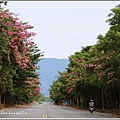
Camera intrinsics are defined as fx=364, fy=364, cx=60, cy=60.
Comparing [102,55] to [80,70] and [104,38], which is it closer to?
[104,38]

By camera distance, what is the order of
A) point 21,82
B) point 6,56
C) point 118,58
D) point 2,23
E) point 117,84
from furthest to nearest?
point 21,82 < point 117,84 < point 118,58 < point 6,56 < point 2,23

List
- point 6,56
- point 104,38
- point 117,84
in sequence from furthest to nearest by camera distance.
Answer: point 117,84, point 104,38, point 6,56

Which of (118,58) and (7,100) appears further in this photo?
(7,100)

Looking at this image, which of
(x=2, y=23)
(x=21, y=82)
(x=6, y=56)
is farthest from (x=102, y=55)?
(x=21, y=82)

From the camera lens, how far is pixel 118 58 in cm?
2636

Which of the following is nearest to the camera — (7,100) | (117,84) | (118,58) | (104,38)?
(118,58)

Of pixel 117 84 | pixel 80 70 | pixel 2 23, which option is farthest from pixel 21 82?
pixel 2 23

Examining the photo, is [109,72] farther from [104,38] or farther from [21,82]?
[21,82]

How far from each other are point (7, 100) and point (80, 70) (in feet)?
86.5

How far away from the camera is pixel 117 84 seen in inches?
1321

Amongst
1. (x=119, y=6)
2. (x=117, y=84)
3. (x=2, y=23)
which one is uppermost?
(x=119, y=6)

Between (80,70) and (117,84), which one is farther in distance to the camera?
(80,70)

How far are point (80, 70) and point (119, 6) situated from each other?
77.2 ft

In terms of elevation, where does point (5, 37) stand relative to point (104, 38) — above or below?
below
